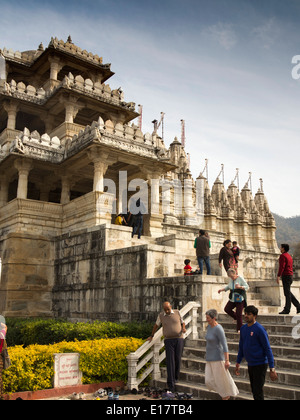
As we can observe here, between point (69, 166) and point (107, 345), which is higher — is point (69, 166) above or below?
above

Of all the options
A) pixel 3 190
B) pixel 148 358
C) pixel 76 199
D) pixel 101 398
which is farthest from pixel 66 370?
pixel 3 190

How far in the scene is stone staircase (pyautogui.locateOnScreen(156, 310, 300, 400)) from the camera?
6.94m

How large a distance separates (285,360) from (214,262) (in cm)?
738

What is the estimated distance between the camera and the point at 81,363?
8523 millimetres

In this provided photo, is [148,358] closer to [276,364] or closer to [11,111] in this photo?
[276,364]

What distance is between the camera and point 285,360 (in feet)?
24.7

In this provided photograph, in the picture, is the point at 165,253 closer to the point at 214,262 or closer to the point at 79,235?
the point at 214,262

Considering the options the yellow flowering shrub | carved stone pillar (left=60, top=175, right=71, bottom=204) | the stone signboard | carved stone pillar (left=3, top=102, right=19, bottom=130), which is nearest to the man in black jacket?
the yellow flowering shrub

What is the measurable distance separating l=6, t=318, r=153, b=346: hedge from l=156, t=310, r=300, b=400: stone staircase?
1.67m

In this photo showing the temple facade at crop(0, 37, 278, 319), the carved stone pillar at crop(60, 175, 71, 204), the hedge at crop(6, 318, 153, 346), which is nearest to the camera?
the hedge at crop(6, 318, 153, 346)

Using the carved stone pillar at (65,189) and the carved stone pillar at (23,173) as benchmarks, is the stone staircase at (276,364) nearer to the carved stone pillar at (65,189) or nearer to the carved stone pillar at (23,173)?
the carved stone pillar at (23,173)

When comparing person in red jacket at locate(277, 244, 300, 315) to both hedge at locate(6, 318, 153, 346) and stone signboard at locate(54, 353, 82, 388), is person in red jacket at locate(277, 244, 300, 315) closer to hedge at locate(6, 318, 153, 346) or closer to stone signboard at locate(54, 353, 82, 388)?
hedge at locate(6, 318, 153, 346)
